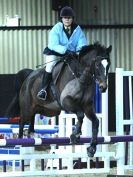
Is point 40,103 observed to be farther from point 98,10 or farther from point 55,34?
point 98,10

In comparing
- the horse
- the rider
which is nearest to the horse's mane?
the horse

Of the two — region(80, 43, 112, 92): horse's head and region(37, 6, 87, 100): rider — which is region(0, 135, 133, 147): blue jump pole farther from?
region(37, 6, 87, 100): rider

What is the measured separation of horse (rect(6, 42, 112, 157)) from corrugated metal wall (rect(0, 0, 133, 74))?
1169 cm

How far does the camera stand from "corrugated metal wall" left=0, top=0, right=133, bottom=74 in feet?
65.0

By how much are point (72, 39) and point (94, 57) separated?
2.10 ft

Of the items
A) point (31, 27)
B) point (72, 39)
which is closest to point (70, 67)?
point (72, 39)

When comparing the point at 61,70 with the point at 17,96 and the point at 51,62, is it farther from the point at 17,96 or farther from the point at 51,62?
the point at 17,96

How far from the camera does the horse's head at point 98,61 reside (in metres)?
6.73

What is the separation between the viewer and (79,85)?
7.17 metres

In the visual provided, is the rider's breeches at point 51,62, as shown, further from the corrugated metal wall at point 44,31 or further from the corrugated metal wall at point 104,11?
the corrugated metal wall at point 104,11

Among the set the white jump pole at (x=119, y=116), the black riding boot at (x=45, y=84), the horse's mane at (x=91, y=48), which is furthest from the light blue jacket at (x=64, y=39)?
the white jump pole at (x=119, y=116)

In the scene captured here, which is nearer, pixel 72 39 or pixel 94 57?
pixel 94 57

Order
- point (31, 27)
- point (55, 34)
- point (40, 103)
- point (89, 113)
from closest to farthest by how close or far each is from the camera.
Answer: point (89, 113) < point (55, 34) < point (40, 103) < point (31, 27)

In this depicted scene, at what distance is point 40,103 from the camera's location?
8133 mm
